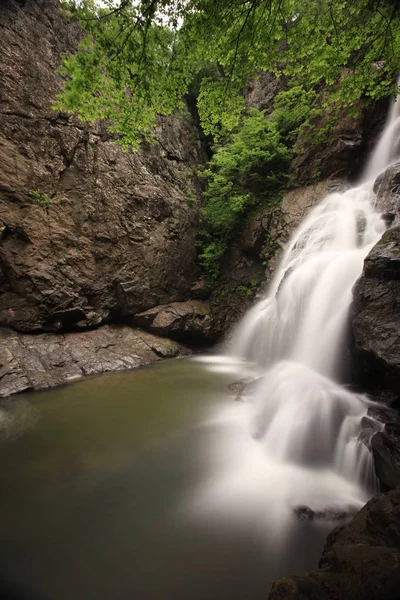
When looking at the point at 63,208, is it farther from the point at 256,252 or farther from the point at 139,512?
the point at 139,512

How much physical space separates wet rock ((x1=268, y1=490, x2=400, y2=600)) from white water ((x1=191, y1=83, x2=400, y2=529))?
117 centimetres

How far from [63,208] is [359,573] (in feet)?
30.6

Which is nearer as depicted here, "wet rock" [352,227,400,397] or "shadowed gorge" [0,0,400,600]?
"shadowed gorge" [0,0,400,600]

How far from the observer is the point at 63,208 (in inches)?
317

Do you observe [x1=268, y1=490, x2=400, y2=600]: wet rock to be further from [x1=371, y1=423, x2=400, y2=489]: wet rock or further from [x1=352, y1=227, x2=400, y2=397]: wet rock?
[x1=352, y1=227, x2=400, y2=397]: wet rock

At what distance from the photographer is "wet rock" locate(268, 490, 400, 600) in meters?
1.24

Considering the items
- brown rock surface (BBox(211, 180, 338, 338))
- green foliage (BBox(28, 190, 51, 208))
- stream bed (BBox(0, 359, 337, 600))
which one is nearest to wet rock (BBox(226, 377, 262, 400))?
stream bed (BBox(0, 359, 337, 600))

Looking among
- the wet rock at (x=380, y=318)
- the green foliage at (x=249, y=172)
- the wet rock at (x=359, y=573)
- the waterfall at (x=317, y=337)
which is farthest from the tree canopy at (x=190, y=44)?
the green foliage at (x=249, y=172)

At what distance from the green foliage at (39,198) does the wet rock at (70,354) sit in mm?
3663

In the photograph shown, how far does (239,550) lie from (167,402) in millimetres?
3164

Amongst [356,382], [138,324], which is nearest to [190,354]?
[138,324]

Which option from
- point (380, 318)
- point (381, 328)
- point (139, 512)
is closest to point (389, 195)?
point (380, 318)

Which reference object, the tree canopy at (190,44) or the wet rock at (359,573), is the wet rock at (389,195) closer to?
the tree canopy at (190,44)

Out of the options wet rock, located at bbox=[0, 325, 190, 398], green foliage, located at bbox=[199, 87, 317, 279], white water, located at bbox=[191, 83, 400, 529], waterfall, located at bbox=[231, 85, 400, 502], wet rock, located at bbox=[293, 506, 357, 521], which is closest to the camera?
wet rock, located at bbox=[293, 506, 357, 521]
